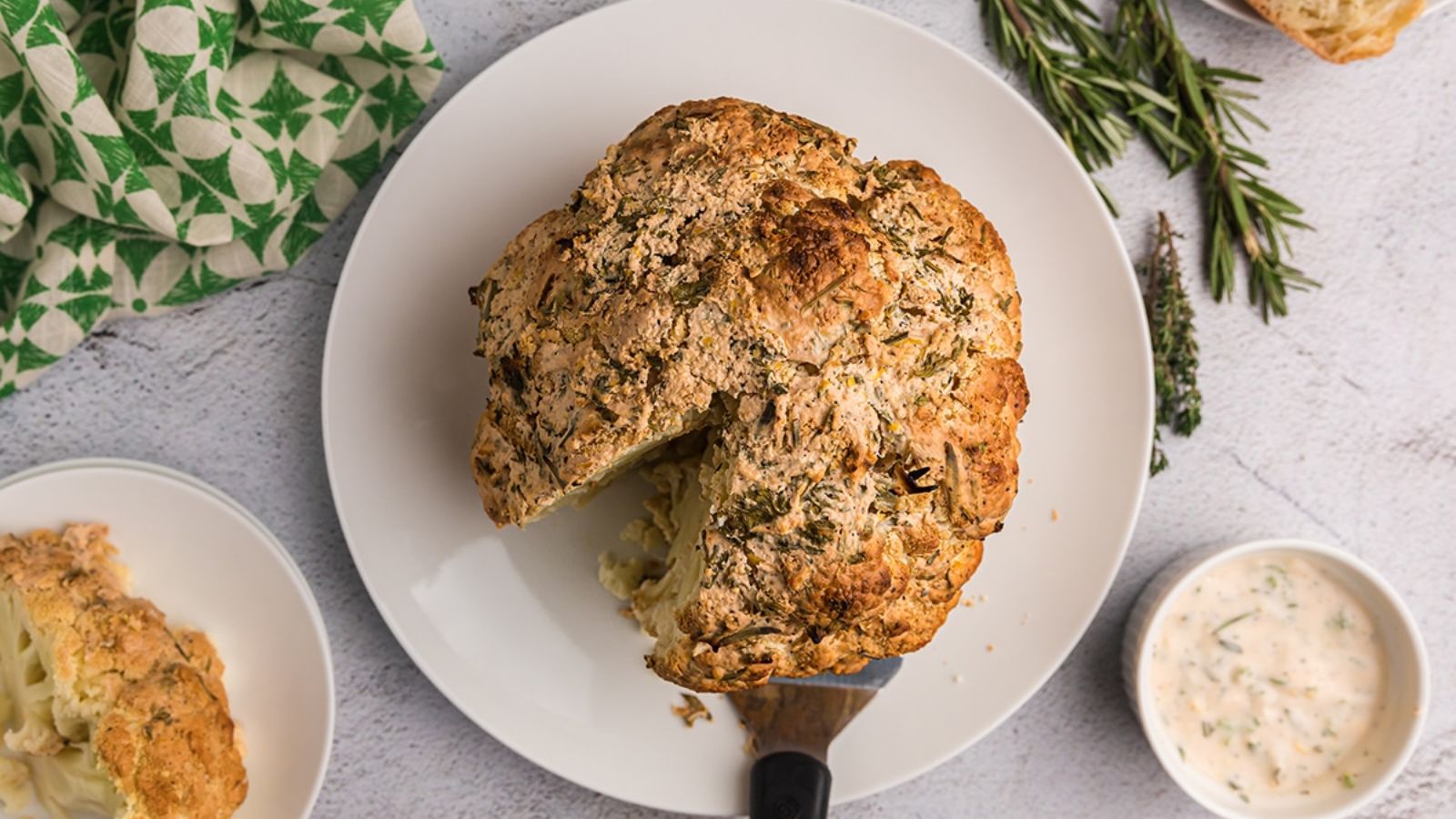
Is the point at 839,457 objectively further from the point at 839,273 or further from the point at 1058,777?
the point at 1058,777

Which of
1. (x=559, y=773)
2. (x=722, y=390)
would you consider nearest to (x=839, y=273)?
(x=722, y=390)

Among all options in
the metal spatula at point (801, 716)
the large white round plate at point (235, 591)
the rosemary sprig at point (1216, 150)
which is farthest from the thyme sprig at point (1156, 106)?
the large white round plate at point (235, 591)

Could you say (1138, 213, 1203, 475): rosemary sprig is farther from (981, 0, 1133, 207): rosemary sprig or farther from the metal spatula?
the metal spatula

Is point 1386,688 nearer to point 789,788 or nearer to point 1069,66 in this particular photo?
point 789,788

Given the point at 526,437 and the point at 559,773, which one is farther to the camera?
the point at 559,773

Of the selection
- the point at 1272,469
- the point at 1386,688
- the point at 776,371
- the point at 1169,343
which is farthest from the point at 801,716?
the point at 1386,688

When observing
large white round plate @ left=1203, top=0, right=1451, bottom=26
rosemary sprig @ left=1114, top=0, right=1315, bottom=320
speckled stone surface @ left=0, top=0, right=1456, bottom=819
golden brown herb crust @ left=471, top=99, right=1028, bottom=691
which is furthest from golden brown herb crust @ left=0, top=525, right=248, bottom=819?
large white round plate @ left=1203, top=0, right=1451, bottom=26
